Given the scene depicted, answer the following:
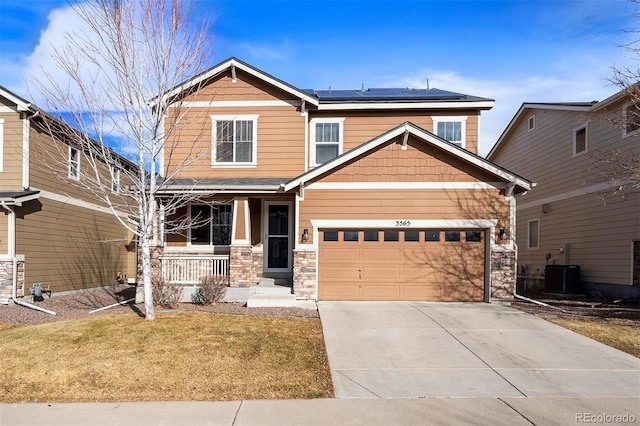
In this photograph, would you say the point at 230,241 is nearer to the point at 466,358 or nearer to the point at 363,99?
the point at 363,99

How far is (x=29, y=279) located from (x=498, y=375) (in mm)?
13330

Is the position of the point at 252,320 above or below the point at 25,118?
below

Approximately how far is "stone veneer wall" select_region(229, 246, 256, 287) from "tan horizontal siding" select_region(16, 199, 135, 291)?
3.10 metres

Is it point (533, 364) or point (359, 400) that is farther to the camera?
point (533, 364)

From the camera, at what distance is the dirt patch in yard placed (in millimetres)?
8641

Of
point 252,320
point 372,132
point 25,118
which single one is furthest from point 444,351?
point 25,118

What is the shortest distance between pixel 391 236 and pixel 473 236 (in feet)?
7.87

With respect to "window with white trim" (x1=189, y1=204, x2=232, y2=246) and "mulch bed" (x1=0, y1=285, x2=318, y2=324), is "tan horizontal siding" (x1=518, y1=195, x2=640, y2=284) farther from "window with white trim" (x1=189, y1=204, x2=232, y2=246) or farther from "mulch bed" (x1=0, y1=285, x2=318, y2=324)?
"window with white trim" (x1=189, y1=204, x2=232, y2=246)

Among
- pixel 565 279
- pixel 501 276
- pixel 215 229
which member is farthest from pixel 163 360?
pixel 565 279

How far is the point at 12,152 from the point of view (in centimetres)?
1276

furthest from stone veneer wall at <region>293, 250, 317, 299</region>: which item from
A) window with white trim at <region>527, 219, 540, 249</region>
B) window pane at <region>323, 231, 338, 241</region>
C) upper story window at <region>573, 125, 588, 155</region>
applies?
window with white trim at <region>527, 219, 540, 249</region>

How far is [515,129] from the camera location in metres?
20.7

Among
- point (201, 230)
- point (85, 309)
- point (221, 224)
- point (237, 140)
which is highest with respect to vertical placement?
point (237, 140)

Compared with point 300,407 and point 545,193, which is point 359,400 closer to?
point 300,407
